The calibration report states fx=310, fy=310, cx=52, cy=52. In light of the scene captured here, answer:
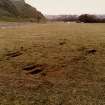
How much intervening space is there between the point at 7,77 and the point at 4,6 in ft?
Result: 398

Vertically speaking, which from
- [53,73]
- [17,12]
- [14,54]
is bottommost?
[17,12]

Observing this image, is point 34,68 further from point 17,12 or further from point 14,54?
point 17,12

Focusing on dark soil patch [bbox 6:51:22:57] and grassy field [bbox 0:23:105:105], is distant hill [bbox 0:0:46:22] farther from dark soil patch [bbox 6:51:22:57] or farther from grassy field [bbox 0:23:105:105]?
dark soil patch [bbox 6:51:22:57]

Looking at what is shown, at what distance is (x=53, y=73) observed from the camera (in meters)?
16.0

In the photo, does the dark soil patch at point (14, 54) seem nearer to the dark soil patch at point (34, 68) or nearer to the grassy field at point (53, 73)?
the grassy field at point (53, 73)

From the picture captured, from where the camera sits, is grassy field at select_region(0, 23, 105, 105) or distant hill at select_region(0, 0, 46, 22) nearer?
grassy field at select_region(0, 23, 105, 105)

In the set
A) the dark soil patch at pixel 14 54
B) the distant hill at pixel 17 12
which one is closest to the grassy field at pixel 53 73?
the dark soil patch at pixel 14 54

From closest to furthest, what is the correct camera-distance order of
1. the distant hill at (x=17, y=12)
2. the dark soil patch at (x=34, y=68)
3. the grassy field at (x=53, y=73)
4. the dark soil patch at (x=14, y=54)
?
the grassy field at (x=53, y=73) < the dark soil patch at (x=34, y=68) < the dark soil patch at (x=14, y=54) < the distant hill at (x=17, y=12)

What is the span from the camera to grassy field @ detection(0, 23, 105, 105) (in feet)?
41.3

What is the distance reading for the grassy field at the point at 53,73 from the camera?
12602 millimetres

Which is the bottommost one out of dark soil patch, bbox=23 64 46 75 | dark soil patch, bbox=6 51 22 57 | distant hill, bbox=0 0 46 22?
distant hill, bbox=0 0 46 22

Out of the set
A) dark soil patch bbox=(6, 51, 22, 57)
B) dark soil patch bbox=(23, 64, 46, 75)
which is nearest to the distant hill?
dark soil patch bbox=(6, 51, 22, 57)

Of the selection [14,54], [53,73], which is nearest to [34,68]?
[53,73]

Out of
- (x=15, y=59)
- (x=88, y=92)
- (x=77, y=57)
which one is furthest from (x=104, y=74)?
(x=15, y=59)
